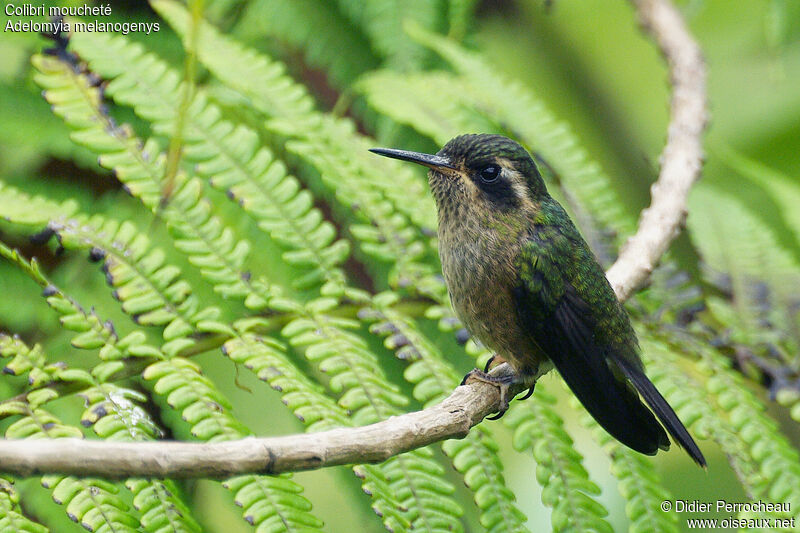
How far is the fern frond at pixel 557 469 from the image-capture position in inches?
Answer: 99.6

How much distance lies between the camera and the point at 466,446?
2.57 metres

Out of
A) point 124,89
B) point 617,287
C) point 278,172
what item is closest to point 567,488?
point 617,287

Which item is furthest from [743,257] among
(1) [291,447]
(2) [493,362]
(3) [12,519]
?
(3) [12,519]

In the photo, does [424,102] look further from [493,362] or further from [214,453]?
[214,453]

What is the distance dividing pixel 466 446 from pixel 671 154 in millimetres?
1879

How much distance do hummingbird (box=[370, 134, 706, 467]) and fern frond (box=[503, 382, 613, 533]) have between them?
14 centimetres

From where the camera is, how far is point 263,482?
2.18 metres

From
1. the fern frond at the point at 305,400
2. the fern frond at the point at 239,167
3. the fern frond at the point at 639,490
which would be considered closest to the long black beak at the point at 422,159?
the fern frond at the point at 239,167

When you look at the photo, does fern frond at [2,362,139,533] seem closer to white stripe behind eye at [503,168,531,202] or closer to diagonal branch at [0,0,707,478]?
diagonal branch at [0,0,707,478]

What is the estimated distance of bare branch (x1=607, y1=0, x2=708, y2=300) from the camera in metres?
3.05

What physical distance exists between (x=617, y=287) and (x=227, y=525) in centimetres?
200

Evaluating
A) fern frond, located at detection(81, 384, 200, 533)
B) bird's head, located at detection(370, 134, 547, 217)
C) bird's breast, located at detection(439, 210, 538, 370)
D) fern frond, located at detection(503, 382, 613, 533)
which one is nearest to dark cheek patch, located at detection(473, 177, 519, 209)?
bird's head, located at detection(370, 134, 547, 217)

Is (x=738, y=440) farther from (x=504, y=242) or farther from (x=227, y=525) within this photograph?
(x=227, y=525)

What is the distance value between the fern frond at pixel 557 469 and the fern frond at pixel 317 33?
2401 mm
